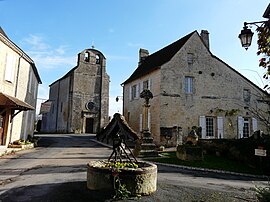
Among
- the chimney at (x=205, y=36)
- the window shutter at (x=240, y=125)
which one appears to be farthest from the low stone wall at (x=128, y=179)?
the chimney at (x=205, y=36)

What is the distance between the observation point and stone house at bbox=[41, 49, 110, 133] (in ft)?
102

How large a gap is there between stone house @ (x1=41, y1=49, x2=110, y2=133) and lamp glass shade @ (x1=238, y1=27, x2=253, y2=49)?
27749 mm

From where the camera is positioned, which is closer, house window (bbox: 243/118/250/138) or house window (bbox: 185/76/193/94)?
house window (bbox: 185/76/193/94)

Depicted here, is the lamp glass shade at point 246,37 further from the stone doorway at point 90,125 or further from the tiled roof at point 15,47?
the stone doorway at point 90,125

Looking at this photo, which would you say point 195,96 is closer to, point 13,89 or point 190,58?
point 190,58

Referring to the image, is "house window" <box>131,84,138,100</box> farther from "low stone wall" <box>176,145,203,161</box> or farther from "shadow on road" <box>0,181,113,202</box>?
"shadow on road" <box>0,181,113,202</box>

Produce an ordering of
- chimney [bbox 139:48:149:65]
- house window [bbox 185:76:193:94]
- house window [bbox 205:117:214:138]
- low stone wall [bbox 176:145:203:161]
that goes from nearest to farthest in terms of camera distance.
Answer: low stone wall [bbox 176:145:203:161] → house window [bbox 205:117:214:138] → house window [bbox 185:76:193:94] → chimney [bbox 139:48:149:65]

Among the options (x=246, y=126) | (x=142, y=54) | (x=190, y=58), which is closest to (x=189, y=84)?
(x=190, y=58)

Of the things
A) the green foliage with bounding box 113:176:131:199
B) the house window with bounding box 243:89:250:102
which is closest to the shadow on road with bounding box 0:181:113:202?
the green foliage with bounding box 113:176:131:199

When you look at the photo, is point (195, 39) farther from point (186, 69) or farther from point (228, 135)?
point (228, 135)

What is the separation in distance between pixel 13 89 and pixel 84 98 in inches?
728

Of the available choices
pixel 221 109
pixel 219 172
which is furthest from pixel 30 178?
pixel 221 109

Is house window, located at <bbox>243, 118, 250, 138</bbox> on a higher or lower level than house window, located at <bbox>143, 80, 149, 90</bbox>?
lower

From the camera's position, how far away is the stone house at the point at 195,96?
17.9 m
